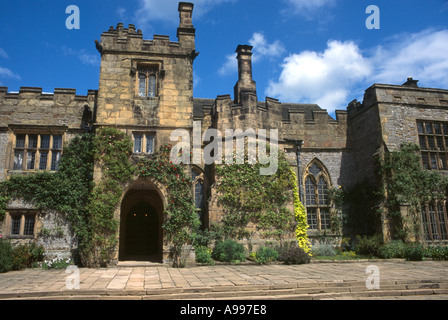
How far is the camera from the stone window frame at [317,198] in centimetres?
1589

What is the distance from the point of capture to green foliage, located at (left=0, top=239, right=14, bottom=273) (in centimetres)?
1016

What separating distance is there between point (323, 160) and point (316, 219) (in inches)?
120

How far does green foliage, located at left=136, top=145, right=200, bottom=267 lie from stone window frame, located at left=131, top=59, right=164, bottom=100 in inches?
94.7

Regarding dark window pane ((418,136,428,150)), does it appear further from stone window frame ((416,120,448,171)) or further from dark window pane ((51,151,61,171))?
dark window pane ((51,151,61,171))

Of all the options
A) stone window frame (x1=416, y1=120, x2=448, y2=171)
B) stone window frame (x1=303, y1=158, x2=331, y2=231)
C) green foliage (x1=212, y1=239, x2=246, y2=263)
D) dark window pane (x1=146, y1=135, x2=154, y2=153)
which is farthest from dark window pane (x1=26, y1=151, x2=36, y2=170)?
stone window frame (x1=416, y1=120, x2=448, y2=171)

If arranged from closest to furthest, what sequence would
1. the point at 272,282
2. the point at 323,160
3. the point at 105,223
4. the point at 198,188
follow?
the point at 272,282 → the point at 105,223 → the point at 198,188 → the point at 323,160

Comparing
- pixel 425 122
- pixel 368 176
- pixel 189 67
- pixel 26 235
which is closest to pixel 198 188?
pixel 189 67

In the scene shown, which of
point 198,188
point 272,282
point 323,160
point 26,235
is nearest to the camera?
point 272,282

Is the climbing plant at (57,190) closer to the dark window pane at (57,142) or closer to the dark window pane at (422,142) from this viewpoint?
the dark window pane at (57,142)

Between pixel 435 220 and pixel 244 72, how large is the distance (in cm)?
1122

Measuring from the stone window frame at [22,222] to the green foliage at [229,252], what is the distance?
7.03 m

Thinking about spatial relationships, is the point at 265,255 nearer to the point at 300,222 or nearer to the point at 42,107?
the point at 300,222

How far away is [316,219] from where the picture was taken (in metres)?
16.0
